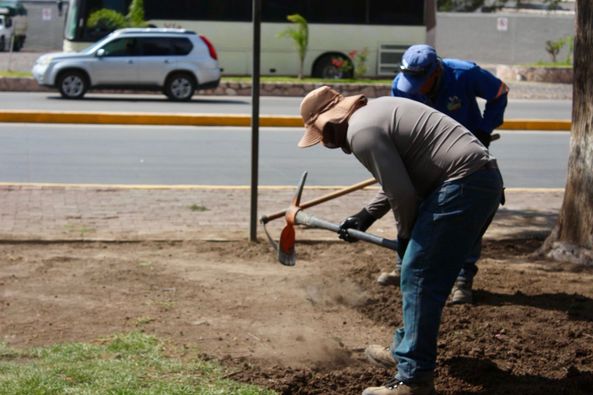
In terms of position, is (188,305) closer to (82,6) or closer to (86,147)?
(86,147)

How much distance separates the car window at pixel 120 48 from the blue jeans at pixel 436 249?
64.8 feet

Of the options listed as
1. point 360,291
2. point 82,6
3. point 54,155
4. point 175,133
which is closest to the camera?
point 360,291

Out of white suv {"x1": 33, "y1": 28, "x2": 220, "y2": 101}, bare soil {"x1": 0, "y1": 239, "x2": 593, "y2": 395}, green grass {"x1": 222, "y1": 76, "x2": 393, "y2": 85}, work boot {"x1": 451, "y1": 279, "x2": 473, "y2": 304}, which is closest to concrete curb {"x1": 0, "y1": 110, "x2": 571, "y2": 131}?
white suv {"x1": 33, "y1": 28, "x2": 220, "y2": 101}

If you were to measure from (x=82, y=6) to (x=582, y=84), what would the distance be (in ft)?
73.5

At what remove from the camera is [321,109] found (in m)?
4.70

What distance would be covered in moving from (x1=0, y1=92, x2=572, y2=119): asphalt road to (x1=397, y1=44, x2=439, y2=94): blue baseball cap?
545 inches

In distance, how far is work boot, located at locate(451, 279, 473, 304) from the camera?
21.7 ft

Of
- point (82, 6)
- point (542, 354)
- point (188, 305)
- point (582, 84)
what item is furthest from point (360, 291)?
point (82, 6)

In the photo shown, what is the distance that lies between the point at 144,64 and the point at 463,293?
18.0 meters

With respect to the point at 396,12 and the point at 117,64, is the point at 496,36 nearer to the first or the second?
the point at 396,12

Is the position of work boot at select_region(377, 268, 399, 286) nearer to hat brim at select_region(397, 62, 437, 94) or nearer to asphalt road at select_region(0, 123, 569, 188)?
hat brim at select_region(397, 62, 437, 94)

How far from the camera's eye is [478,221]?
4.67 m

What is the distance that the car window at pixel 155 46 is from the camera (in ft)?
78.2

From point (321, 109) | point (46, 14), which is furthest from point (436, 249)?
point (46, 14)
